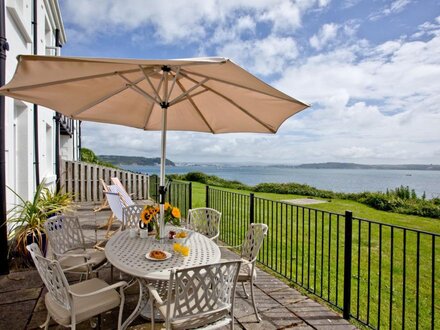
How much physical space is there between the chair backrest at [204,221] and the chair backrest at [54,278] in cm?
203

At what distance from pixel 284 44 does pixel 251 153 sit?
18739 mm

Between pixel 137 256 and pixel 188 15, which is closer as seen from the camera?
pixel 137 256

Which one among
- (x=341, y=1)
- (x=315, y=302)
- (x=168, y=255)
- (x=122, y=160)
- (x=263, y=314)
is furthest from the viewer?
(x=122, y=160)

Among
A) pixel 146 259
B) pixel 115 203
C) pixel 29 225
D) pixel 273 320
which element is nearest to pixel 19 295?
pixel 29 225

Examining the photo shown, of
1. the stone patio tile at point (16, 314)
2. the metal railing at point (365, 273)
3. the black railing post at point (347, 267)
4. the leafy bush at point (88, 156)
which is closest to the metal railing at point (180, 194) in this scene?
the metal railing at point (365, 273)

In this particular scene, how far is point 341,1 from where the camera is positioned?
201 inches

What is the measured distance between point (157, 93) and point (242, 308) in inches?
90.8

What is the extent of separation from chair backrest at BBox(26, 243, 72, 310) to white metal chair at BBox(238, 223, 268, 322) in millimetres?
1474

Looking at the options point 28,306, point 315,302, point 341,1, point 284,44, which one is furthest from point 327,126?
point 28,306

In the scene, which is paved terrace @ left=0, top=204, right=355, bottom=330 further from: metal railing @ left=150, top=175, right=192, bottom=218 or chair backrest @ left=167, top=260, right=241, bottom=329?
metal railing @ left=150, top=175, right=192, bottom=218

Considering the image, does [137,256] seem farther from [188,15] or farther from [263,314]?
[188,15]

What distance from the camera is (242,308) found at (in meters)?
2.74

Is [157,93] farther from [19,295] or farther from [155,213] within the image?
[19,295]

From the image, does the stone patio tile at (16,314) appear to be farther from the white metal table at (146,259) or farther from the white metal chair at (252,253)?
the white metal chair at (252,253)
